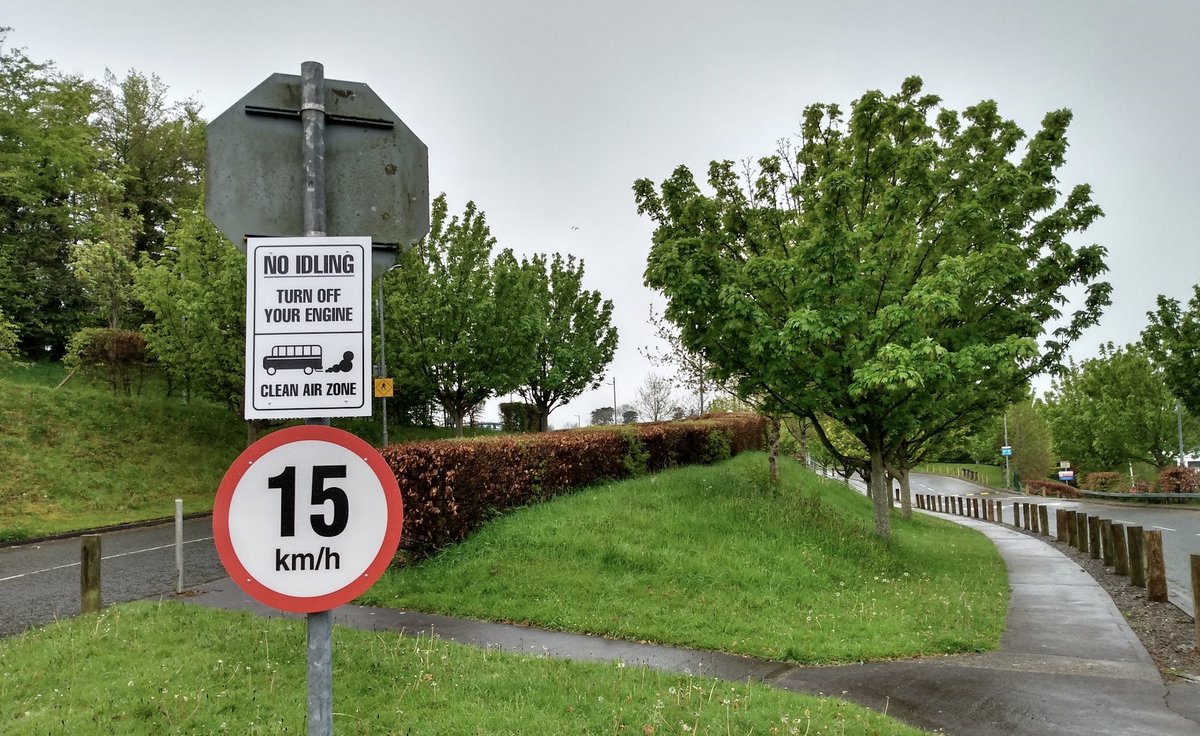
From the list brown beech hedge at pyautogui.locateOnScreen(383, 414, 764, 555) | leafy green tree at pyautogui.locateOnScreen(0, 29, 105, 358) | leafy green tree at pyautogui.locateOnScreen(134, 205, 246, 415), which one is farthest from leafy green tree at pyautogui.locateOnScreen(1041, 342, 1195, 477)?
leafy green tree at pyautogui.locateOnScreen(0, 29, 105, 358)

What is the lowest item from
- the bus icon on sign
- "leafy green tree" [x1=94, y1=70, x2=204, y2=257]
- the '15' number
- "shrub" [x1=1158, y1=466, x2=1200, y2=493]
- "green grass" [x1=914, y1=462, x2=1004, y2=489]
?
"green grass" [x1=914, y1=462, x2=1004, y2=489]

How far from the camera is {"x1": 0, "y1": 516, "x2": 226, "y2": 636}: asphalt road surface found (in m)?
8.97

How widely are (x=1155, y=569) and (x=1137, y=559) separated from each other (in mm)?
1682

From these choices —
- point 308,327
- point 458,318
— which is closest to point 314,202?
point 308,327

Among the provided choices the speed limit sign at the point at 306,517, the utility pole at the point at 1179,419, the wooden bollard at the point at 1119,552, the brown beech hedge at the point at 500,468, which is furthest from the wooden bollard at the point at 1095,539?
the utility pole at the point at 1179,419

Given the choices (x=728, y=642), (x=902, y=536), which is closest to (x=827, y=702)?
(x=728, y=642)

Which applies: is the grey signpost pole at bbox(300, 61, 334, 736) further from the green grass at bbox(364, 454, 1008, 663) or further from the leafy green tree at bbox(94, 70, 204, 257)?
the leafy green tree at bbox(94, 70, 204, 257)

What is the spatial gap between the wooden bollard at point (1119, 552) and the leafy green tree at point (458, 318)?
54.8 ft

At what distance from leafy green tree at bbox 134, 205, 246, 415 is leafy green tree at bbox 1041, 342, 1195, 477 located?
1488 inches

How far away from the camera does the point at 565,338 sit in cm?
3631

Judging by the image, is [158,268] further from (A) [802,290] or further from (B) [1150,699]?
(B) [1150,699]

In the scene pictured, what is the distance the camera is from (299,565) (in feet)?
7.39

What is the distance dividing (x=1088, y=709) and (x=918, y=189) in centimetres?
842

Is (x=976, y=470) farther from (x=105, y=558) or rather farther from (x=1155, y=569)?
(x=105, y=558)
